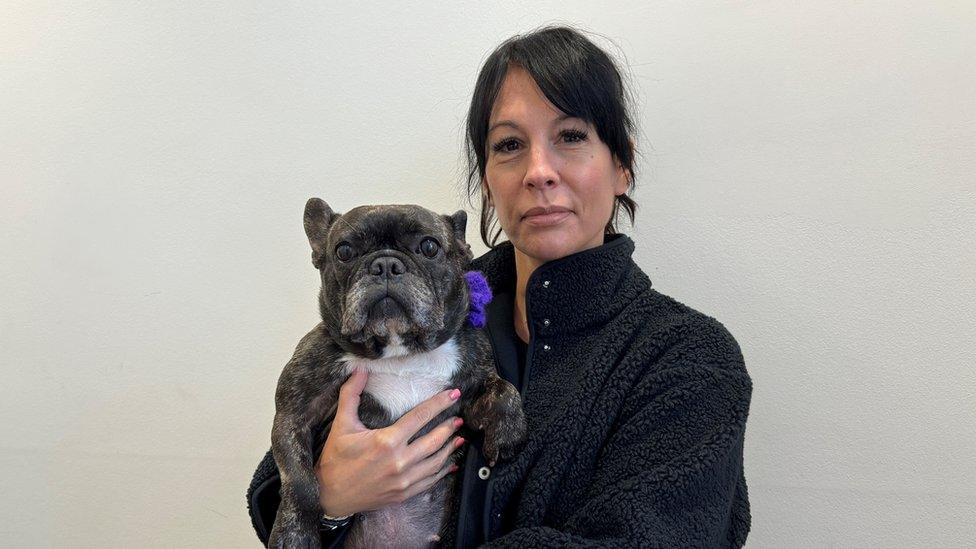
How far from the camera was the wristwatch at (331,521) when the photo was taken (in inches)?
52.1

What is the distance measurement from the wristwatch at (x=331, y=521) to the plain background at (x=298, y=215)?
2.94 ft

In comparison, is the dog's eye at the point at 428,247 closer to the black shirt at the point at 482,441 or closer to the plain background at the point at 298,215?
the black shirt at the point at 482,441

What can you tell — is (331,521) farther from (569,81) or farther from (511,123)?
(569,81)

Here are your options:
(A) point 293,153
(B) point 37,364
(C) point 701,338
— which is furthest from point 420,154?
(B) point 37,364

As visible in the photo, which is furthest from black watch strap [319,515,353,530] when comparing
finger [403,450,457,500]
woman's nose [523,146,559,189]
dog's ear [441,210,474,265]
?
woman's nose [523,146,559,189]

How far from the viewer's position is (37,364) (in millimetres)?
2135

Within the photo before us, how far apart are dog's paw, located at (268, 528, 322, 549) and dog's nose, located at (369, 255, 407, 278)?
1.76ft

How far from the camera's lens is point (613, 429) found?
1.25 metres

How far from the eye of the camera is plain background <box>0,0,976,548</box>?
1.74m

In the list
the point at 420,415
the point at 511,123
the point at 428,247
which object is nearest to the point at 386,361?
the point at 420,415

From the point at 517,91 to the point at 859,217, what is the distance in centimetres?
100

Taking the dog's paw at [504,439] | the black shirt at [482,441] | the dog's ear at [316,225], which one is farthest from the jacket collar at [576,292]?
the dog's ear at [316,225]

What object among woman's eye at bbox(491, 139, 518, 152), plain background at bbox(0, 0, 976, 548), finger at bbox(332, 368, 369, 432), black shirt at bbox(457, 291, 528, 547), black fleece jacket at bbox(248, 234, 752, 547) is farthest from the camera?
plain background at bbox(0, 0, 976, 548)

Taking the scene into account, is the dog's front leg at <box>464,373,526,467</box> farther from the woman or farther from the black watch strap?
the black watch strap
